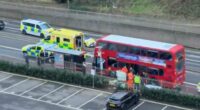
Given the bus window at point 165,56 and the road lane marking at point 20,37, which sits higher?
the bus window at point 165,56

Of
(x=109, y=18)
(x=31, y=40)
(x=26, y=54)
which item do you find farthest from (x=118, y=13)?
(x=26, y=54)

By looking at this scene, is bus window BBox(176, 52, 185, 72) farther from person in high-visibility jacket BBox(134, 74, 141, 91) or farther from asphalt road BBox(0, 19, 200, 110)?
person in high-visibility jacket BBox(134, 74, 141, 91)

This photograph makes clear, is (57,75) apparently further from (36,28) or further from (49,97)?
(36,28)

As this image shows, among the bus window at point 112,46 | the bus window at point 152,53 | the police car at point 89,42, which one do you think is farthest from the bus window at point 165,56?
the police car at point 89,42

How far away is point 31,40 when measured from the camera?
57.3 m

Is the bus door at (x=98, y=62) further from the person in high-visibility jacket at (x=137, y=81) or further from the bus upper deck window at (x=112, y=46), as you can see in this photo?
the person in high-visibility jacket at (x=137, y=81)

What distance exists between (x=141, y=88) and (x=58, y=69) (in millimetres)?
7458

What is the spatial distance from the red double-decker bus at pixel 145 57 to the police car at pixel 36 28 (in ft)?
44.7

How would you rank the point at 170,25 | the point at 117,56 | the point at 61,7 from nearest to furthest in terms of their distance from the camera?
the point at 117,56 → the point at 170,25 → the point at 61,7

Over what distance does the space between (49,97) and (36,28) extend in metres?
18.0

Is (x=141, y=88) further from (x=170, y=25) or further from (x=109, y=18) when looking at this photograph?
(x=109, y=18)

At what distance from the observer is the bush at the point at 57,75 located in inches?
1708

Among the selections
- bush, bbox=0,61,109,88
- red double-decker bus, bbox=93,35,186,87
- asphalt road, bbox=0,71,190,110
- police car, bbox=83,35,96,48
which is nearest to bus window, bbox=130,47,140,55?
red double-decker bus, bbox=93,35,186,87

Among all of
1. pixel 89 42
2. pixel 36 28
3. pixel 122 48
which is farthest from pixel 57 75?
pixel 36 28
